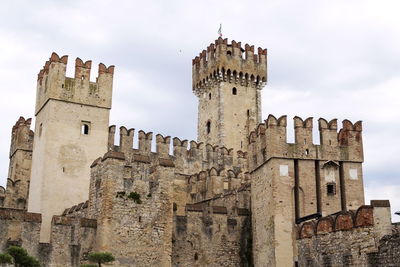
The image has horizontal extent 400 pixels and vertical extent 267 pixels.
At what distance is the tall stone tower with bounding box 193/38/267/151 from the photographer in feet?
168

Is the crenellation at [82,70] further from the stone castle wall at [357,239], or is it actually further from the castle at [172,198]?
the stone castle wall at [357,239]

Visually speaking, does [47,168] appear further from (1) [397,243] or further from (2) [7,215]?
(1) [397,243]

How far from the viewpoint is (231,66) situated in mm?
53500

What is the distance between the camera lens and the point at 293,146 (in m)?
28.0

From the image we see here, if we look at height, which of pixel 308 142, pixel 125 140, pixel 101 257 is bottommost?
pixel 101 257

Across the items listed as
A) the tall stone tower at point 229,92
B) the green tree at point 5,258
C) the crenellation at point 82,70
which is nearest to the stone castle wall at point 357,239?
the green tree at point 5,258

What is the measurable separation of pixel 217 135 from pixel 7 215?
93.3ft

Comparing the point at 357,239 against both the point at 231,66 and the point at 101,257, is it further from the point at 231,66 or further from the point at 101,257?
the point at 231,66

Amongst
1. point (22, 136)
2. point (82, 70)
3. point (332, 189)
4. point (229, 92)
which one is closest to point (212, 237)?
point (332, 189)

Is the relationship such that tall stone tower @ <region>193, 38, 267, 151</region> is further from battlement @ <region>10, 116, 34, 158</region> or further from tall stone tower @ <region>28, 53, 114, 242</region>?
tall stone tower @ <region>28, 53, 114, 242</region>

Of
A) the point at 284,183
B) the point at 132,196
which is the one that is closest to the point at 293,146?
the point at 284,183

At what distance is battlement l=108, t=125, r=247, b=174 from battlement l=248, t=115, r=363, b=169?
11.8 metres

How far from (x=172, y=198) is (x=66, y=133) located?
9745 mm

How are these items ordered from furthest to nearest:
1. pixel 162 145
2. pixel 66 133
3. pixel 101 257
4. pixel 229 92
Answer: pixel 229 92 < pixel 162 145 < pixel 66 133 < pixel 101 257
